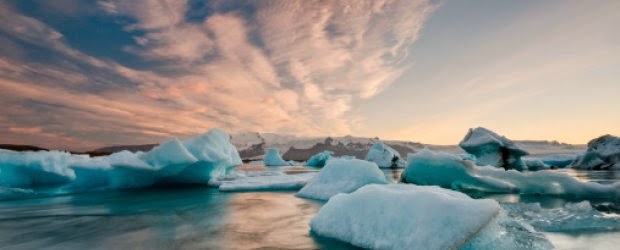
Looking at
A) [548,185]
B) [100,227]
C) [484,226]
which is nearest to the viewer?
[484,226]

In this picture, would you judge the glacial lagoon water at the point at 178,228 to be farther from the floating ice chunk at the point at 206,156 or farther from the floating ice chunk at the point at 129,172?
the floating ice chunk at the point at 206,156

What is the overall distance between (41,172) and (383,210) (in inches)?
571

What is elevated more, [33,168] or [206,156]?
[206,156]

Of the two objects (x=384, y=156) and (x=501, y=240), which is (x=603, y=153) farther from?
(x=501, y=240)

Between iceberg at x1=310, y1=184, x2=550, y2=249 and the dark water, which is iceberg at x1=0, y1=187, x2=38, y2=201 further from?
iceberg at x1=310, y1=184, x2=550, y2=249

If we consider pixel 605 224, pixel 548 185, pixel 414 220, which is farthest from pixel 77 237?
pixel 548 185

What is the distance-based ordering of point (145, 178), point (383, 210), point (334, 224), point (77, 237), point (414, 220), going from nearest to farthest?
point (414, 220), point (383, 210), point (334, 224), point (77, 237), point (145, 178)

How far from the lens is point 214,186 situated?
14.4 meters

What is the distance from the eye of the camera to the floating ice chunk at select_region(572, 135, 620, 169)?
925 inches

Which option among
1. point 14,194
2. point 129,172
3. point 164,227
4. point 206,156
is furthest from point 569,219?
point 14,194

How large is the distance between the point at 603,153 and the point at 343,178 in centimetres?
2488

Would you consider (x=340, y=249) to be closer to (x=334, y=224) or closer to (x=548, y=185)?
(x=334, y=224)

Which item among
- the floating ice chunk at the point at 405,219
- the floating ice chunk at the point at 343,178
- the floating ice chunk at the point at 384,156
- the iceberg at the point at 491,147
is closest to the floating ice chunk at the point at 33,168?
the floating ice chunk at the point at 343,178

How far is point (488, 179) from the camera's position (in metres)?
10.3
